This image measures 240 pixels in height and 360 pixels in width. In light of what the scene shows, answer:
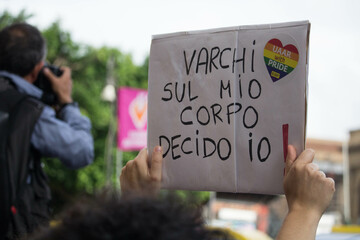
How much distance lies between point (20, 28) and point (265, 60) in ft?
5.63

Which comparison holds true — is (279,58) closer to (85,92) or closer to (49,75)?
(49,75)

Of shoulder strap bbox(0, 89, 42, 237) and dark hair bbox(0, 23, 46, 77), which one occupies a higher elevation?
dark hair bbox(0, 23, 46, 77)

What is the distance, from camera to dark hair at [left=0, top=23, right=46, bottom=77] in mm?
3027

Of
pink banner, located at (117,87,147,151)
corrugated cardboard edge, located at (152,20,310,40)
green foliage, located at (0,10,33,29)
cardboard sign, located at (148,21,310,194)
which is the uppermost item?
green foliage, located at (0,10,33,29)

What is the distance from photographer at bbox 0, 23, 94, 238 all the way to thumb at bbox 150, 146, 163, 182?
97 centimetres

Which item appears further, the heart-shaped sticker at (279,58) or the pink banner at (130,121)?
the pink banner at (130,121)

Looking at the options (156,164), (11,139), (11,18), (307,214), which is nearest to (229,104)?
(156,164)

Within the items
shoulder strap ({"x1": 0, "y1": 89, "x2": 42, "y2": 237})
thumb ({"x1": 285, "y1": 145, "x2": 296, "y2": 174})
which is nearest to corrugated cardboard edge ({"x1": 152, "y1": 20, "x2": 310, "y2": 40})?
thumb ({"x1": 285, "y1": 145, "x2": 296, "y2": 174})

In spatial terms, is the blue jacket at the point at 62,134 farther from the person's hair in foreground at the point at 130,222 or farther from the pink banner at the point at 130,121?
the pink banner at the point at 130,121

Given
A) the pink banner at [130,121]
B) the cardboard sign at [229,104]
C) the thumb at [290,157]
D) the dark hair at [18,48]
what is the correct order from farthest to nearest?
1. the pink banner at [130,121]
2. the dark hair at [18,48]
3. the cardboard sign at [229,104]
4. the thumb at [290,157]

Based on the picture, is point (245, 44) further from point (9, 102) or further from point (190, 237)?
point (9, 102)

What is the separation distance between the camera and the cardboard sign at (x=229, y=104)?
1.82m

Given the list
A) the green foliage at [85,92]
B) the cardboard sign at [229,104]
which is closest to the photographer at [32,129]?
the cardboard sign at [229,104]

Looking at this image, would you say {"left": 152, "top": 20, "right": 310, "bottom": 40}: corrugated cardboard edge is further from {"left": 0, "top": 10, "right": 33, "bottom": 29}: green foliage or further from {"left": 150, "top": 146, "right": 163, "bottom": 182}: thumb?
{"left": 0, "top": 10, "right": 33, "bottom": 29}: green foliage
